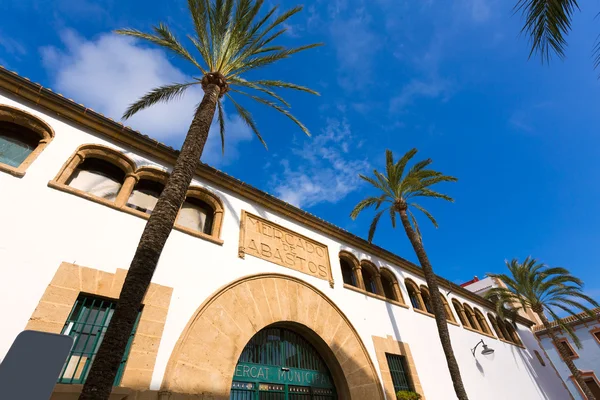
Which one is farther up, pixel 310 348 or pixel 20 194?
pixel 20 194

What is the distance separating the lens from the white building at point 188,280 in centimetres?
466

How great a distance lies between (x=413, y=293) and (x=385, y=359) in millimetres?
4400

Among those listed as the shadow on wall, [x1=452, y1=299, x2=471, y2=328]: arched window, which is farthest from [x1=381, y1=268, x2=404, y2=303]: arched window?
the shadow on wall

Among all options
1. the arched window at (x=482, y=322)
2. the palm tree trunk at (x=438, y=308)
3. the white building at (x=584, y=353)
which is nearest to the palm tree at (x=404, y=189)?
the palm tree trunk at (x=438, y=308)

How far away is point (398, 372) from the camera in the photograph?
8656 mm

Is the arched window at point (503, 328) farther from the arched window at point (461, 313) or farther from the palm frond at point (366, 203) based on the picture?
the palm frond at point (366, 203)

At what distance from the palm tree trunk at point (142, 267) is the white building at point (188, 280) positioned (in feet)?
3.56

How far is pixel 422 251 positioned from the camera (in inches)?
444

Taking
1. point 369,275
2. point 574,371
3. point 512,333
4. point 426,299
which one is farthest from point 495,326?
point 369,275

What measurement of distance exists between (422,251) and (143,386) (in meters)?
9.55

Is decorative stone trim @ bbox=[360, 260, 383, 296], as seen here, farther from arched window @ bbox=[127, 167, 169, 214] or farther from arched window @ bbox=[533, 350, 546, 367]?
arched window @ bbox=[533, 350, 546, 367]

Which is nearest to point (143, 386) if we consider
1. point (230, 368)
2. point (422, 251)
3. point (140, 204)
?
point (230, 368)

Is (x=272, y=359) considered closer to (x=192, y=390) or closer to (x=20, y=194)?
(x=192, y=390)

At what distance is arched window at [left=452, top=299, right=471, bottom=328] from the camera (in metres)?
13.7
